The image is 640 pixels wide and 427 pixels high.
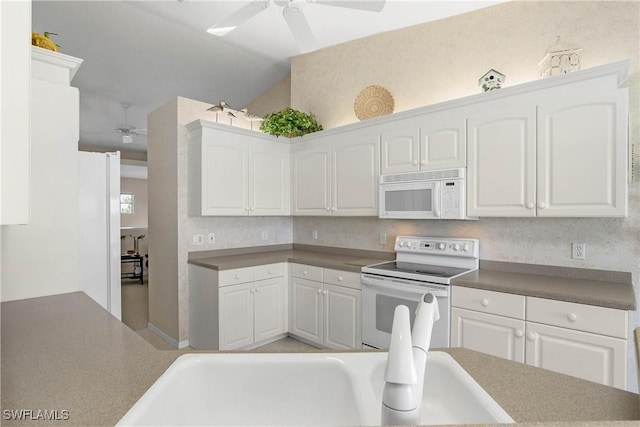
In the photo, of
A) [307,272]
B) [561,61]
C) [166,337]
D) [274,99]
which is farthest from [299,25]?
[166,337]

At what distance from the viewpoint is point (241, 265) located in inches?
117

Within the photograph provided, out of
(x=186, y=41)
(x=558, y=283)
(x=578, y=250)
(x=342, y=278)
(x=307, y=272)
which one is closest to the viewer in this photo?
(x=558, y=283)

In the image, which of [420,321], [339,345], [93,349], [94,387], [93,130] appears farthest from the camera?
[93,130]

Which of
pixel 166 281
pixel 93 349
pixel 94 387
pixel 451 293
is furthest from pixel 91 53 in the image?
pixel 451 293

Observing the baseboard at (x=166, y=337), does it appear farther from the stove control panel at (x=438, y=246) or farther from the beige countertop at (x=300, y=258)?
the stove control panel at (x=438, y=246)

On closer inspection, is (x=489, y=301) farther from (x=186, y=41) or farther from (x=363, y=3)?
(x=186, y=41)

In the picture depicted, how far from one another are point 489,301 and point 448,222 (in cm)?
94

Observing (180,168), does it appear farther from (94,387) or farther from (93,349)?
(94,387)

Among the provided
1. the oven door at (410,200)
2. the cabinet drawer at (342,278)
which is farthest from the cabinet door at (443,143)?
the cabinet drawer at (342,278)

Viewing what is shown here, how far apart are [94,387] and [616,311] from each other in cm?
230

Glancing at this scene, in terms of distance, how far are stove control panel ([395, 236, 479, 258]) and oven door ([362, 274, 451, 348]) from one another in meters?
0.53

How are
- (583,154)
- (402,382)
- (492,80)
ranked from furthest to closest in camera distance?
(492,80) → (583,154) → (402,382)

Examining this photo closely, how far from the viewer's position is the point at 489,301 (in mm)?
2078

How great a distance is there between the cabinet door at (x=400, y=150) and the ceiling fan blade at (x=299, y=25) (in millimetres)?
1025
